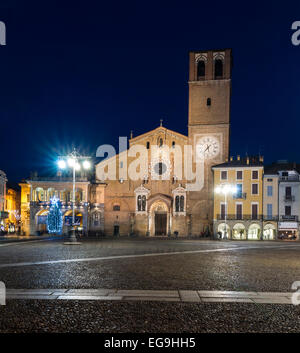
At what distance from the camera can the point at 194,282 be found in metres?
13.0

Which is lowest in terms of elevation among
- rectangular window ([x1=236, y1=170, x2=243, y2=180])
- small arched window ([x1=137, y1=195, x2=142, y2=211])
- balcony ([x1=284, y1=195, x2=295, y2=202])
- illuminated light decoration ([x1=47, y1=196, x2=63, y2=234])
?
illuminated light decoration ([x1=47, y1=196, x2=63, y2=234])

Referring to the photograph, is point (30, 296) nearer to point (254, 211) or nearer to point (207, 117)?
point (254, 211)

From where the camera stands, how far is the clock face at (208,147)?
5234 centimetres

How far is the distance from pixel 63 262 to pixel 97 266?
8.40 ft

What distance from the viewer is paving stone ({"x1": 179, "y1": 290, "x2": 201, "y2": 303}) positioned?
10.2 m

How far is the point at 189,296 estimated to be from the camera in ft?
35.1

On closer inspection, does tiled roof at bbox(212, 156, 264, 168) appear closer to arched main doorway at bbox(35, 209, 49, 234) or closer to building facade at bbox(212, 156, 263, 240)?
building facade at bbox(212, 156, 263, 240)

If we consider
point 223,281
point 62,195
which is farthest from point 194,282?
point 62,195

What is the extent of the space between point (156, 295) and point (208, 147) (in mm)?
43370

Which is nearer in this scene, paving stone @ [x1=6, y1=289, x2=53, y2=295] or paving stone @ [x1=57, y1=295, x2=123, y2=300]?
paving stone @ [x1=57, y1=295, x2=123, y2=300]

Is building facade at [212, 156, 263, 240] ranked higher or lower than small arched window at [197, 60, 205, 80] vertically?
lower

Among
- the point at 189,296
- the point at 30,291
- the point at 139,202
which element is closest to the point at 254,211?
the point at 139,202

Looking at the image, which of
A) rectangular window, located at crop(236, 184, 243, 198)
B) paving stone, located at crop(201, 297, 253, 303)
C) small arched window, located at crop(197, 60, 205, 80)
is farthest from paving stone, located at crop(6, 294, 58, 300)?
small arched window, located at crop(197, 60, 205, 80)
